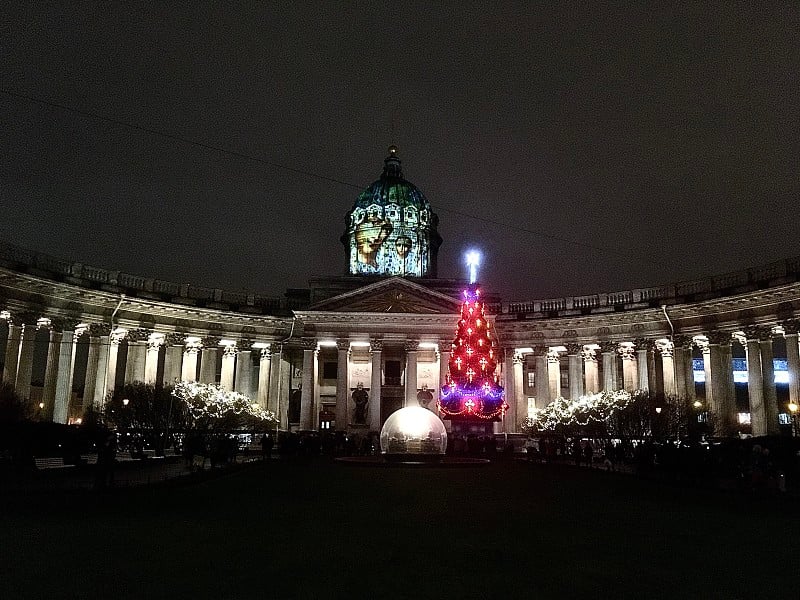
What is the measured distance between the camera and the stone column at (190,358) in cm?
6756

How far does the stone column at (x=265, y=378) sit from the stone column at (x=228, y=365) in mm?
3077

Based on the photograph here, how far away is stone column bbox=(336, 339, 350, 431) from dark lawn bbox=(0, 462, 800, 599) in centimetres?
4395

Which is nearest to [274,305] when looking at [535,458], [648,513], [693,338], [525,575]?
[535,458]

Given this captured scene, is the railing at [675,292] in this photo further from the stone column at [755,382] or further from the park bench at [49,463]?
the park bench at [49,463]

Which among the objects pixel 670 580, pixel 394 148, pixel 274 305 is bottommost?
pixel 670 580

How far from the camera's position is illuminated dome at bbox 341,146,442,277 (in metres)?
91.2

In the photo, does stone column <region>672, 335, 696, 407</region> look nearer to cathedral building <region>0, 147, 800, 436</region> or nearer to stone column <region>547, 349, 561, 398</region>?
cathedral building <region>0, 147, 800, 436</region>

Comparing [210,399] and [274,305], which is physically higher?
[274,305]

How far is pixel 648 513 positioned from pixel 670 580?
8790mm

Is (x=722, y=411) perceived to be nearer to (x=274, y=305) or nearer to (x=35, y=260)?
(x=274, y=305)

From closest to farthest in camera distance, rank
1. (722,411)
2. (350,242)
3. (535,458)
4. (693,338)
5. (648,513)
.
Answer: (648,513) → (535,458) → (722,411) → (693,338) → (350,242)

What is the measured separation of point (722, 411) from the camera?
56469 mm

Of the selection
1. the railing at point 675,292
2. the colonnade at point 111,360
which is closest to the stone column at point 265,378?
the colonnade at point 111,360

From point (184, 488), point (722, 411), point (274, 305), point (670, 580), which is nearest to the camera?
point (670, 580)
